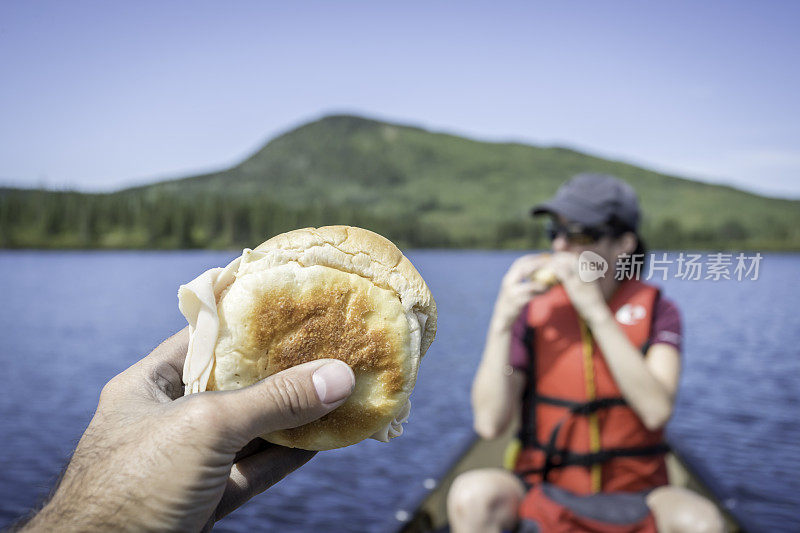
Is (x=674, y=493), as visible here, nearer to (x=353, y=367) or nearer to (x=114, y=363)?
(x=353, y=367)

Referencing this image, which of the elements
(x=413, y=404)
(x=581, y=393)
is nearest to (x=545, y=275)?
(x=581, y=393)

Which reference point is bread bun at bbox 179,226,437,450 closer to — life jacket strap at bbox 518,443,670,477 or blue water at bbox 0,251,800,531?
blue water at bbox 0,251,800,531

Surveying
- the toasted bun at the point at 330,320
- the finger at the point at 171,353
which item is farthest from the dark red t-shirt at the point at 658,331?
the finger at the point at 171,353

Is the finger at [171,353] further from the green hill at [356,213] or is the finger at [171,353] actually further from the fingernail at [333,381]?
the green hill at [356,213]

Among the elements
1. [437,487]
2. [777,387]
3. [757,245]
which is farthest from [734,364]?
[757,245]

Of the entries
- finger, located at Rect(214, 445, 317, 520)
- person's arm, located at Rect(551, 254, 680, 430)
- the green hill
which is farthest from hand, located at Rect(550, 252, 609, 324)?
the green hill

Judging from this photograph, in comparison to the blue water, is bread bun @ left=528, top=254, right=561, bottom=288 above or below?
above

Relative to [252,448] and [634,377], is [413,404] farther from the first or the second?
[252,448]
